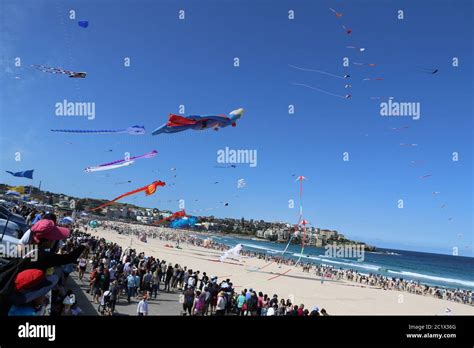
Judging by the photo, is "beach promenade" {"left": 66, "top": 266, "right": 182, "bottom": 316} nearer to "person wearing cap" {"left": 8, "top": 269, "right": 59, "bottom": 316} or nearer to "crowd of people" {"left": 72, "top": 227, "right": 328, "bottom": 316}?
"crowd of people" {"left": 72, "top": 227, "right": 328, "bottom": 316}

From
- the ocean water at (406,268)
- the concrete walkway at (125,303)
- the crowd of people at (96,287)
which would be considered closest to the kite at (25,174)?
the crowd of people at (96,287)

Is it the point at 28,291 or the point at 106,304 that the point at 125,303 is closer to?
the point at 106,304

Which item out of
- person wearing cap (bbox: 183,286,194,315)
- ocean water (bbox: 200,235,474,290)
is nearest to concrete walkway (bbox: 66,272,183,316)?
person wearing cap (bbox: 183,286,194,315)

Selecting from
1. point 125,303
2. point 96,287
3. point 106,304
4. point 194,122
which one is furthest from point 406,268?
point 106,304
